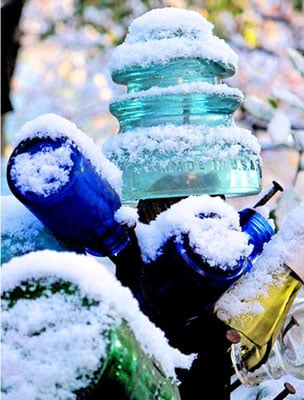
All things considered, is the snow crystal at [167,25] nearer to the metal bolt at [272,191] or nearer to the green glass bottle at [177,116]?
the green glass bottle at [177,116]

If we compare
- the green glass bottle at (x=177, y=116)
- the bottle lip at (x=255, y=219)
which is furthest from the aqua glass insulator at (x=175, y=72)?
the bottle lip at (x=255, y=219)

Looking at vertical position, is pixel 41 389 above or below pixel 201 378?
above

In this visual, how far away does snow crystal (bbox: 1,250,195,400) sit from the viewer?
0.34m

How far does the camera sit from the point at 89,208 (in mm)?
453

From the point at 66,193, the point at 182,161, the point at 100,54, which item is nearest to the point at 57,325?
the point at 66,193

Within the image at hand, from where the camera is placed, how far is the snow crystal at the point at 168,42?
0.55 m

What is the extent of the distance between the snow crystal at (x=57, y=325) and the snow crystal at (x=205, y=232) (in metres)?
0.09

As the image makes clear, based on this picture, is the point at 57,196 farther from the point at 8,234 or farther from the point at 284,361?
the point at 284,361

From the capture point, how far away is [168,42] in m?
0.55

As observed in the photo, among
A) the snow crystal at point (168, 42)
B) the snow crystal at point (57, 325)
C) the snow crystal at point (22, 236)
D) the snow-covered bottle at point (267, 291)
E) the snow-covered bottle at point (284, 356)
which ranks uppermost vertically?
the snow crystal at point (168, 42)

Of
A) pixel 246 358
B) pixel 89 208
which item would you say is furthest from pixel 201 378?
pixel 89 208

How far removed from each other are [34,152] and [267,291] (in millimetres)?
186

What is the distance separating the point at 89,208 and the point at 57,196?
26 millimetres

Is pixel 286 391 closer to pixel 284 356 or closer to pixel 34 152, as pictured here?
pixel 284 356
